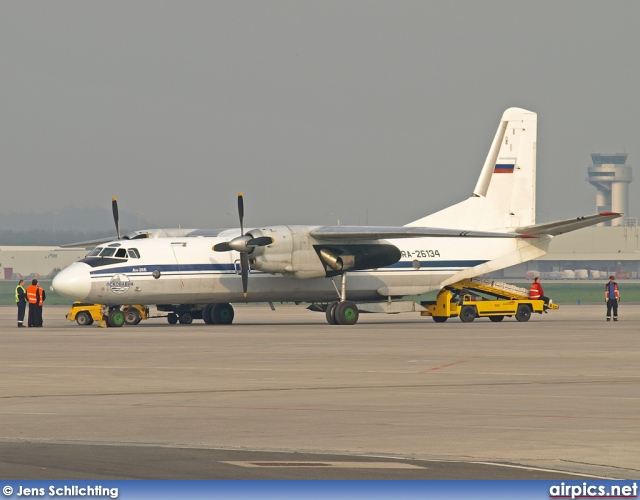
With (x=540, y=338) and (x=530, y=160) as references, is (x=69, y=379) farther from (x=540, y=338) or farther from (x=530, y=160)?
(x=530, y=160)

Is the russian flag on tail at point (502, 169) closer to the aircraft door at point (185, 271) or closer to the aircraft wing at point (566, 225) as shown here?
the aircraft wing at point (566, 225)

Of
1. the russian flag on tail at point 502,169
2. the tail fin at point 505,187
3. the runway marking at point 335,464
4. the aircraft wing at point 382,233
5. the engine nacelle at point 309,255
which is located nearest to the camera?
the runway marking at point 335,464

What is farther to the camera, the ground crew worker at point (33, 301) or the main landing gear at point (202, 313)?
the main landing gear at point (202, 313)

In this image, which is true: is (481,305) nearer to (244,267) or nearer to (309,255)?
(309,255)

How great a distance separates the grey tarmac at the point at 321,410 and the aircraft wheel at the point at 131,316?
44.5 feet

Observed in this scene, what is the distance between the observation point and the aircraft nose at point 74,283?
37.2 metres

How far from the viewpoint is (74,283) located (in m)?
37.3

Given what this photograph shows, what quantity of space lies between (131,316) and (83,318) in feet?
6.16

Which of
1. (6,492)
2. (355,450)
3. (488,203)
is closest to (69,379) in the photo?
(355,450)

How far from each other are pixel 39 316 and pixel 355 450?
1225 inches

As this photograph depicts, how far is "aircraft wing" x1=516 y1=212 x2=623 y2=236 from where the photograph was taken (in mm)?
38750

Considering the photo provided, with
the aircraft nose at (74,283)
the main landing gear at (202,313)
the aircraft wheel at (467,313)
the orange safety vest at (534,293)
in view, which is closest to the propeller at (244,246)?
the main landing gear at (202,313)

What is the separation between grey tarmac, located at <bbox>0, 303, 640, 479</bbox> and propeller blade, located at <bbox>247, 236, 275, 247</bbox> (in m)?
9.91

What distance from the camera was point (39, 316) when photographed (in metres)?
40.7
